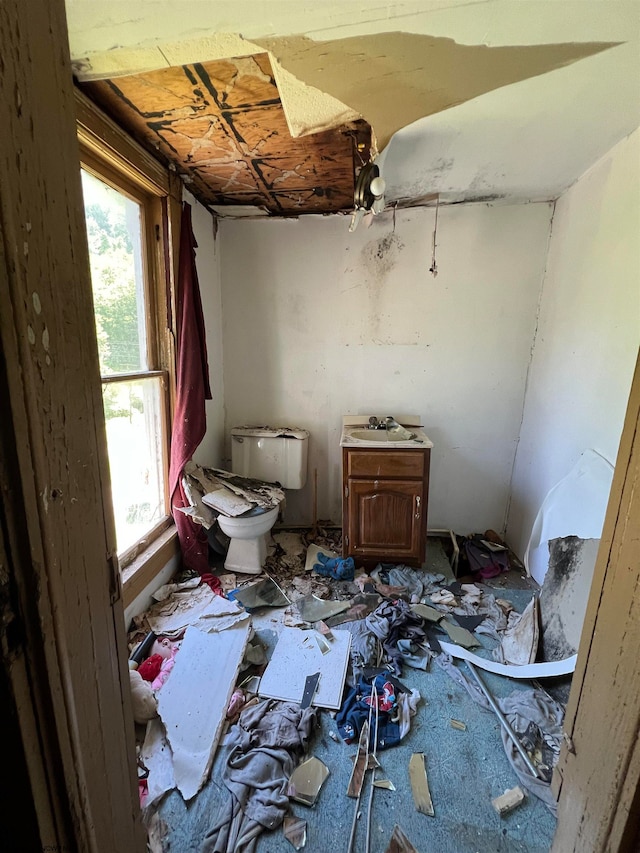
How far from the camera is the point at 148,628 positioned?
1737 mm

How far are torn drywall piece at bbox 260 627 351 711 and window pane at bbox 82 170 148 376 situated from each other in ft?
4.83

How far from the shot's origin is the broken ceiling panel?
1.21 metres

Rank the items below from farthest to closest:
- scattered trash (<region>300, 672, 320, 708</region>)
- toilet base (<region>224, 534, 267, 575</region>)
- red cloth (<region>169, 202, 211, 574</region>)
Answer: toilet base (<region>224, 534, 267, 575</region>)
red cloth (<region>169, 202, 211, 574</region>)
scattered trash (<region>300, 672, 320, 708</region>)

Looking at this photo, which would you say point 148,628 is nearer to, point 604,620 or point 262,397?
point 262,397

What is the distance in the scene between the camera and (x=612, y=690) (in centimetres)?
53

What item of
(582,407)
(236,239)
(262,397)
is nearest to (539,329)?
(582,407)

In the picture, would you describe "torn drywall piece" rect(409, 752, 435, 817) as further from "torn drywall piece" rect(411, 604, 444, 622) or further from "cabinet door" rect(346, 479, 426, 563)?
"cabinet door" rect(346, 479, 426, 563)

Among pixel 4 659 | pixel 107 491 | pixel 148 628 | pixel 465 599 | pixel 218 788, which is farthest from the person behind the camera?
pixel 465 599

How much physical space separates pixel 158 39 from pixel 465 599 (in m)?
2.59

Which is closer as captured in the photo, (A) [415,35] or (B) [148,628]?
(A) [415,35]

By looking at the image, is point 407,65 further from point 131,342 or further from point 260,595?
point 260,595

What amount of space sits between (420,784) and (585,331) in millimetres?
1999

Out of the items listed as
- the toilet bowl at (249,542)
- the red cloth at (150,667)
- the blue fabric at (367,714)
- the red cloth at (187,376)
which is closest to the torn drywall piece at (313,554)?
the toilet bowl at (249,542)

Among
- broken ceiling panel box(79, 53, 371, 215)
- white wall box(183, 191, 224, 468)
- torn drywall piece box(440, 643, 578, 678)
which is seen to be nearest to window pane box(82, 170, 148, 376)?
broken ceiling panel box(79, 53, 371, 215)
